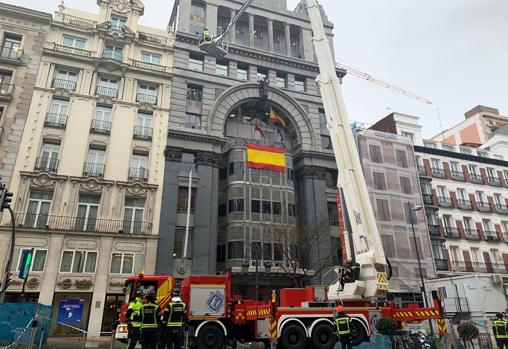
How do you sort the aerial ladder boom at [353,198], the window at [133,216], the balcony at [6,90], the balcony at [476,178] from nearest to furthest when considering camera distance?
the aerial ladder boom at [353,198] < the window at [133,216] < the balcony at [6,90] < the balcony at [476,178]

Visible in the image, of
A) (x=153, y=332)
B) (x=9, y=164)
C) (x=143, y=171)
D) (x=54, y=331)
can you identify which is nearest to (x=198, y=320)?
(x=153, y=332)

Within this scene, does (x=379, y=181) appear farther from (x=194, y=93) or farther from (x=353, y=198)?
(x=353, y=198)

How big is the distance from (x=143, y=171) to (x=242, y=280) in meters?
13.7

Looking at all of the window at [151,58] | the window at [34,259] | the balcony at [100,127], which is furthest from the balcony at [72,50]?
the window at [34,259]

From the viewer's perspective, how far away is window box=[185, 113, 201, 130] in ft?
125

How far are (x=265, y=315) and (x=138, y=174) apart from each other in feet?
71.2

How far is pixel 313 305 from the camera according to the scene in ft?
54.8

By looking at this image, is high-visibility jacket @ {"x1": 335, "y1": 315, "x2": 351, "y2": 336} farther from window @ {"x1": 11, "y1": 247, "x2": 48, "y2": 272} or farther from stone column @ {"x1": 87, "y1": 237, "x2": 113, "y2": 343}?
window @ {"x1": 11, "y1": 247, "x2": 48, "y2": 272}

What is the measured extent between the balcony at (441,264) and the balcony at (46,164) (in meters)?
39.5

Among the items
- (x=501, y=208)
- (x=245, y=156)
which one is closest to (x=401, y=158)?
(x=501, y=208)

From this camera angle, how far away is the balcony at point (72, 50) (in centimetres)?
3569

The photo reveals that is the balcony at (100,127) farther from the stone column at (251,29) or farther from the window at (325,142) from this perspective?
the window at (325,142)

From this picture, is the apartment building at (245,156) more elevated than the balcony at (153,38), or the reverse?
the balcony at (153,38)

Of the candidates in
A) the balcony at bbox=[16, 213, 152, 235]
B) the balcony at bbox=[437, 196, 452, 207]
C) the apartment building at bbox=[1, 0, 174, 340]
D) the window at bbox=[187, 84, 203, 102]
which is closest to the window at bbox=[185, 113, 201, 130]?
the window at bbox=[187, 84, 203, 102]
